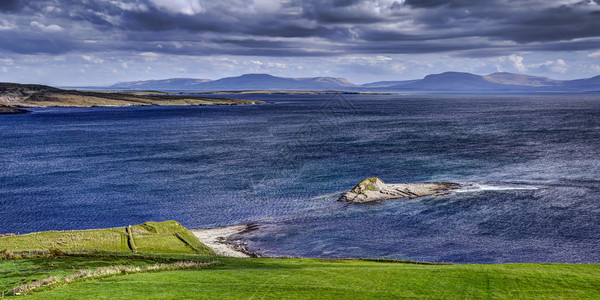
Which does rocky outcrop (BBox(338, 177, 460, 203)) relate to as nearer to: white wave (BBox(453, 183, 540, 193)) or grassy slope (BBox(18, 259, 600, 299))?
white wave (BBox(453, 183, 540, 193))

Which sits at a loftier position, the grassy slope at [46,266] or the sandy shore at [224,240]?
the grassy slope at [46,266]

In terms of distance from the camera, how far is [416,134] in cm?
15362

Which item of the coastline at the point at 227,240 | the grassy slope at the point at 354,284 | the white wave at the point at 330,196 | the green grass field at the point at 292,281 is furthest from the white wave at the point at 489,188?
the grassy slope at the point at 354,284

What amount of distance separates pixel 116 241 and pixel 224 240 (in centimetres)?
1314

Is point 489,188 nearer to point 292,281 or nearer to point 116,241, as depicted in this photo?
point 292,281

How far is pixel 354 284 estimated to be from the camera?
98.5 ft

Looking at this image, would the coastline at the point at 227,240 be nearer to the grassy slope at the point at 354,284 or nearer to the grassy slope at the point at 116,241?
the grassy slope at the point at 116,241

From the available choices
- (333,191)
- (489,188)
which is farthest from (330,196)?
(489,188)

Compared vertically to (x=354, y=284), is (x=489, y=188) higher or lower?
lower

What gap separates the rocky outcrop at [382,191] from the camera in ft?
245

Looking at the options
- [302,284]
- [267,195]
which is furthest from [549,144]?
[302,284]

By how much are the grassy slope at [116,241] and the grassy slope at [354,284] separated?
51.1 feet

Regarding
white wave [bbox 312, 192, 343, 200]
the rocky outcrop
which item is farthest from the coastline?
the rocky outcrop

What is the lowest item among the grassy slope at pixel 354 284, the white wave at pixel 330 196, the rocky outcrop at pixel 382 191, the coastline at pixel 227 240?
the coastline at pixel 227 240
